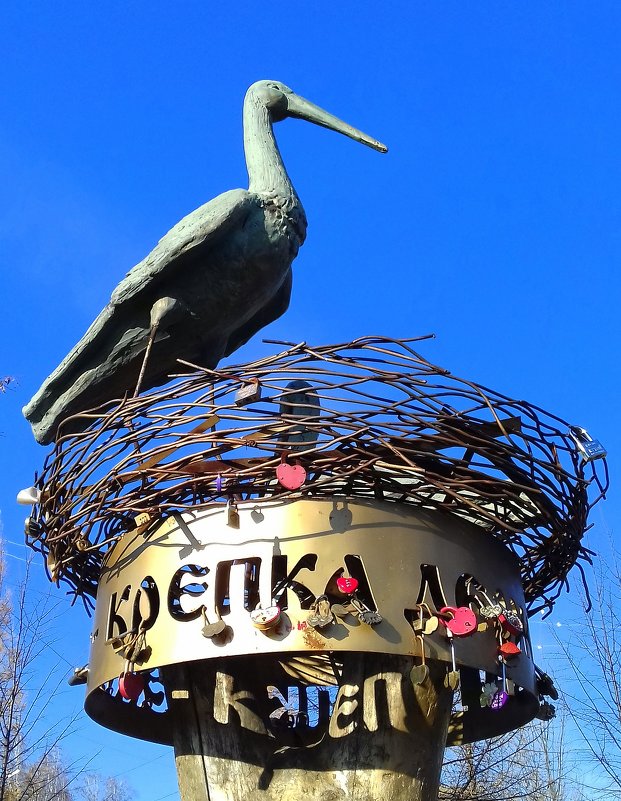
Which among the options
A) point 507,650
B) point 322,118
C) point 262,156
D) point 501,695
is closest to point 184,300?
point 262,156

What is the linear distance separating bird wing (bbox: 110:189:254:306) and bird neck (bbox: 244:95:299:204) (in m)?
0.48

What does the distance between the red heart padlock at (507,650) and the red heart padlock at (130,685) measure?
162cm

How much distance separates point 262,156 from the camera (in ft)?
20.1

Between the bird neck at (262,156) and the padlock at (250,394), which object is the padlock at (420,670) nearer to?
the padlock at (250,394)

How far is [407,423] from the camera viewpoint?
4.23m

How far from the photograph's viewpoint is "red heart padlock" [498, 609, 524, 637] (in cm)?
439

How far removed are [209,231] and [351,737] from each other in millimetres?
2668

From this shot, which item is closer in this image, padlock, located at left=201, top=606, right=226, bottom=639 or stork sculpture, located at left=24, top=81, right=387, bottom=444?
padlock, located at left=201, top=606, right=226, bottom=639

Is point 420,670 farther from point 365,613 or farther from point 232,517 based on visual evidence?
point 232,517

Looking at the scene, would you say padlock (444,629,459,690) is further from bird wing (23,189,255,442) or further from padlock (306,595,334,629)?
bird wing (23,189,255,442)

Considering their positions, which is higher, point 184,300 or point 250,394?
point 184,300

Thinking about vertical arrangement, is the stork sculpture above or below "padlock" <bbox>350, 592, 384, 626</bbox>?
above

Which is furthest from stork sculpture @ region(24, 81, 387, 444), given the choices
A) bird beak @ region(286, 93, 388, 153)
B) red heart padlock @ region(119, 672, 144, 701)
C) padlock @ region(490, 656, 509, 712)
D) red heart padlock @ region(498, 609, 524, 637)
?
padlock @ region(490, 656, 509, 712)

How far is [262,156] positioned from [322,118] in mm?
765
